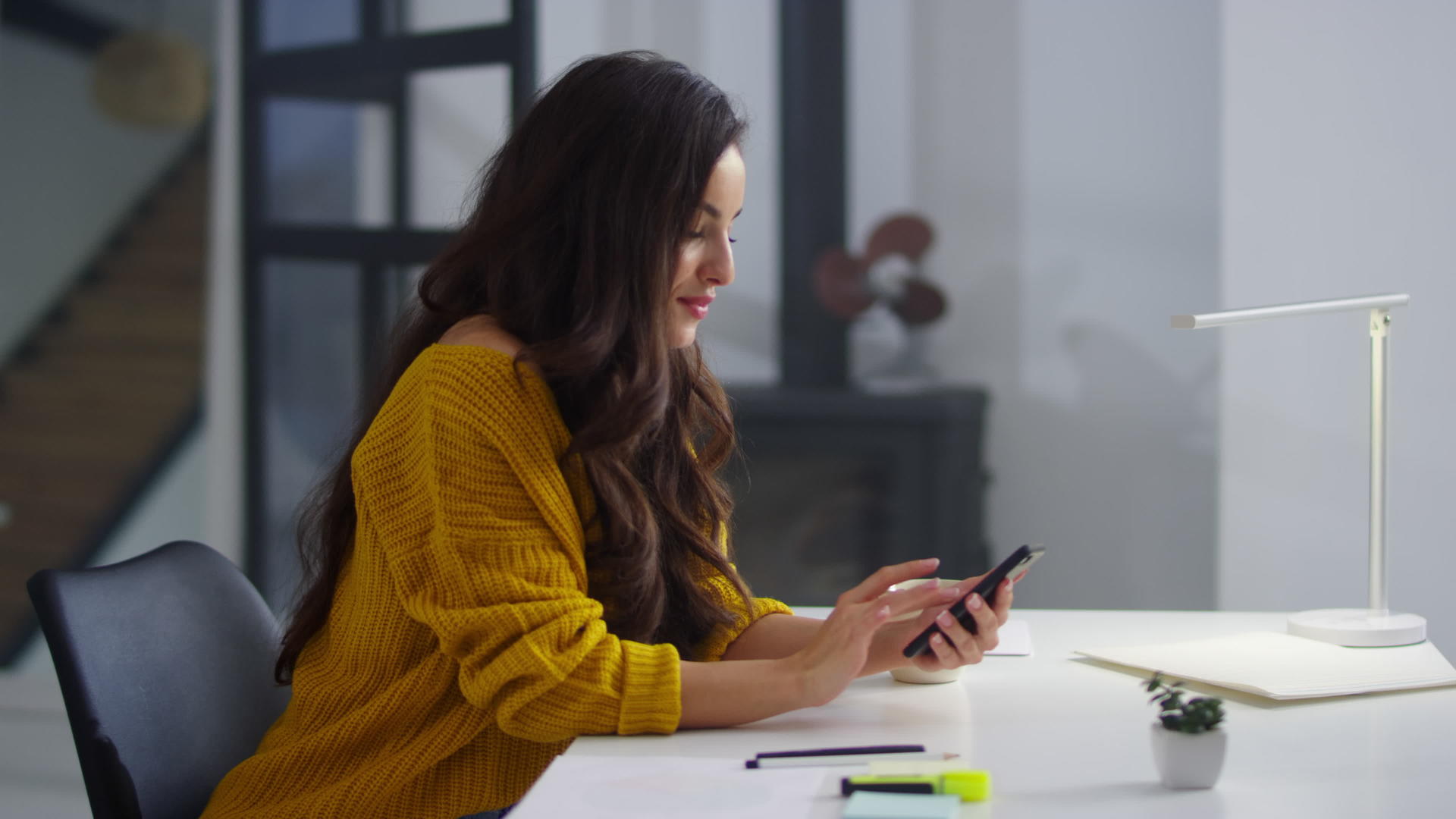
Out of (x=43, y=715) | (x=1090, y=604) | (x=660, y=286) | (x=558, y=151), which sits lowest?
(x=43, y=715)

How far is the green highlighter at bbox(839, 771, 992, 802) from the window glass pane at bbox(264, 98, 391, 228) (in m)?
3.05

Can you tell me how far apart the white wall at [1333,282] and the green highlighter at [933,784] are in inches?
85.1

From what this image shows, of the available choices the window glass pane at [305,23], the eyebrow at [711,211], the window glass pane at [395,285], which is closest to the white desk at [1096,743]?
the eyebrow at [711,211]

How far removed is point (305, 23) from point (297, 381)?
1.04 m

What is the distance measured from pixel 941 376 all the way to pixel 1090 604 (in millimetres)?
726

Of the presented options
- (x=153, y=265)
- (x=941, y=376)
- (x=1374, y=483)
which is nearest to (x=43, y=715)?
(x=153, y=265)

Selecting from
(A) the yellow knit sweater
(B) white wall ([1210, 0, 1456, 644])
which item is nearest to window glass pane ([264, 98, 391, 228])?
(B) white wall ([1210, 0, 1456, 644])

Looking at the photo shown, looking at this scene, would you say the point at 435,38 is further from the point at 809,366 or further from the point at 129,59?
the point at 809,366

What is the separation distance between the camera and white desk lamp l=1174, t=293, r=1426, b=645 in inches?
50.9

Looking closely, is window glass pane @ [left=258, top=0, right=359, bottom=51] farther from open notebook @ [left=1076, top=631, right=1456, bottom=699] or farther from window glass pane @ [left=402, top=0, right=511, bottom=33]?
open notebook @ [left=1076, top=631, right=1456, bottom=699]

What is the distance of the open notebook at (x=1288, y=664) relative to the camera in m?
1.11

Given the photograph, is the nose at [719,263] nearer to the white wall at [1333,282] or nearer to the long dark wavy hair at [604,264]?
the long dark wavy hair at [604,264]

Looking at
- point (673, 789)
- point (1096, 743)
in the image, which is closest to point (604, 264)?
point (673, 789)

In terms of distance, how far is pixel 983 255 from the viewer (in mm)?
3410
